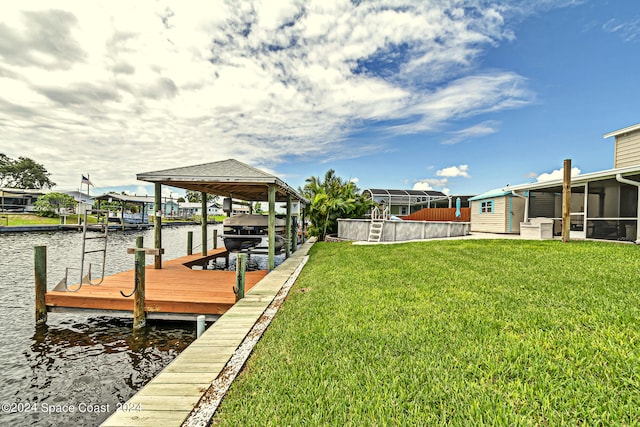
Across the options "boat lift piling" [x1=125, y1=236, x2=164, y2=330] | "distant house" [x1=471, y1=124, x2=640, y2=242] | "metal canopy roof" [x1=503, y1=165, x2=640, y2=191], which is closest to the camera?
"boat lift piling" [x1=125, y1=236, x2=164, y2=330]

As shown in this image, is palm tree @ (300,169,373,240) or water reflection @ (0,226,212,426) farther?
palm tree @ (300,169,373,240)

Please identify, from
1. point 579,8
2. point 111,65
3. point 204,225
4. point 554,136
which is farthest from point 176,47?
point 554,136

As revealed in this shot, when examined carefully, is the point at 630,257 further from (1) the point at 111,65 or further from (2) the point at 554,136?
A: (1) the point at 111,65

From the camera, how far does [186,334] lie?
5.84 meters

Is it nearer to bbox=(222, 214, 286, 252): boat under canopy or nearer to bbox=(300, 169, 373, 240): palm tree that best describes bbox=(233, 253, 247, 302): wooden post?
bbox=(222, 214, 286, 252): boat under canopy

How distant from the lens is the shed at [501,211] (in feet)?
51.8

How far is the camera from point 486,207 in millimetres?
17562

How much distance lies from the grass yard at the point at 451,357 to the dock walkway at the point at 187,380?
296mm

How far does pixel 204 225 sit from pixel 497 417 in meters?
11.2

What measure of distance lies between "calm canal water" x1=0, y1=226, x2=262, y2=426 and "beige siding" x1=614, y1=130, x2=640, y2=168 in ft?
58.6

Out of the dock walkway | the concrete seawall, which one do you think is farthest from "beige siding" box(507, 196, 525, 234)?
the dock walkway

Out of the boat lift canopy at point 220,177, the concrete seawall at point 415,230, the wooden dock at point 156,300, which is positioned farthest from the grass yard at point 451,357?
the concrete seawall at point 415,230

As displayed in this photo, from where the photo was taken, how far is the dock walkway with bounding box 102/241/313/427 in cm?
225

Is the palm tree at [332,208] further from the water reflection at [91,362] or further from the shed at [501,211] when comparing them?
the water reflection at [91,362]
